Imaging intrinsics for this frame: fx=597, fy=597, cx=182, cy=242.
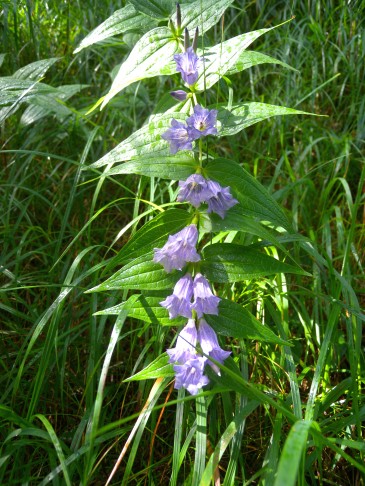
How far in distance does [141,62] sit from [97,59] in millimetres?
1462

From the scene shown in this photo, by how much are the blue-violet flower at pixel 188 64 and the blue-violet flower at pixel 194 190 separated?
0.80 ft

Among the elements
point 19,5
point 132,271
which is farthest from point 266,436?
point 19,5

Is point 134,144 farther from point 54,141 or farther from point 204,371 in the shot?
point 54,141

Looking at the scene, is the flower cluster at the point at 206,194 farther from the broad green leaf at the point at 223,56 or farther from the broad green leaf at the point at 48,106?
the broad green leaf at the point at 48,106

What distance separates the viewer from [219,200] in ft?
4.37

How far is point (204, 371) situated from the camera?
1371 millimetres

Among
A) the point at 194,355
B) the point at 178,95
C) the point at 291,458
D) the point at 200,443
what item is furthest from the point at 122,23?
the point at 291,458

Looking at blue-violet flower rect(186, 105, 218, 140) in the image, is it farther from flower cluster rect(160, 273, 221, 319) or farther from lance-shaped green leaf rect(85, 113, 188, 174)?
flower cluster rect(160, 273, 221, 319)

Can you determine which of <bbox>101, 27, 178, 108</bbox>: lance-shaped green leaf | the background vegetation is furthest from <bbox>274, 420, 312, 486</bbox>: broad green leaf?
<bbox>101, 27, 178, 108</bbox>: lance-shaped green leaf

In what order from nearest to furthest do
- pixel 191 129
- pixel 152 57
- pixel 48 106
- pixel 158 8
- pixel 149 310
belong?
1. pixel 191 129
2. pixel 149 310
3. pixel 152 57
4. pixel 158 8
5. pixel 48 106

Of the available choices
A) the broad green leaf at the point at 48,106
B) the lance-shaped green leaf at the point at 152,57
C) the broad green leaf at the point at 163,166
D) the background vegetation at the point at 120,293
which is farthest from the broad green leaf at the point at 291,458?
the broad green leaf at the point at 48,106

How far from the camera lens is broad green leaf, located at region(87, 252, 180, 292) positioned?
4.42 ft

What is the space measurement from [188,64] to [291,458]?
2.92 feet

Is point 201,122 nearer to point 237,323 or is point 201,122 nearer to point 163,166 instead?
point 163,166
